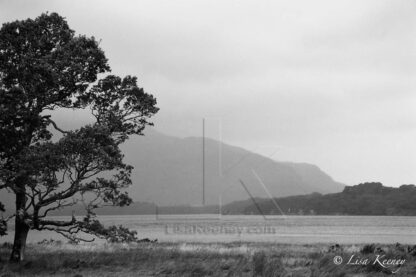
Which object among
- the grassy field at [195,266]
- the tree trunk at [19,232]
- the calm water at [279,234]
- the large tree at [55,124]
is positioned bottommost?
the calm water at [279,234]

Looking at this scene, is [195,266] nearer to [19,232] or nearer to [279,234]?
[19,232]

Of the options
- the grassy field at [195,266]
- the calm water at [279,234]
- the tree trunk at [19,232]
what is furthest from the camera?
the calm water at [279,234]

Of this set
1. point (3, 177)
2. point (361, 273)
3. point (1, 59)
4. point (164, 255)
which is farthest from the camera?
point (164, 255)

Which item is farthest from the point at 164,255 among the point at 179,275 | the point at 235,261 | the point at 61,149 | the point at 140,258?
the point at 61,149

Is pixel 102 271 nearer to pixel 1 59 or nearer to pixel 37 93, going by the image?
pixel 37 93

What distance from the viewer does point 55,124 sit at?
27766 millimetres

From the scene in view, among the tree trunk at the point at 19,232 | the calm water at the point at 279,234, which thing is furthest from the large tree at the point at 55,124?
the calm water at the point at 279,234

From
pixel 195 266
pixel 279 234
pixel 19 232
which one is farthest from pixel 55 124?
pixel 279 234

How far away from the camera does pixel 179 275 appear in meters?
22.6

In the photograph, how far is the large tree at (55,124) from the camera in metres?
24.0

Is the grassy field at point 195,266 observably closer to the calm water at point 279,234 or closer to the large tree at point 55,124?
the large tree at point 55,124

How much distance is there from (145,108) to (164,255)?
27.6 ft

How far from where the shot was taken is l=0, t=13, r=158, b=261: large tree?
2398 centimetres

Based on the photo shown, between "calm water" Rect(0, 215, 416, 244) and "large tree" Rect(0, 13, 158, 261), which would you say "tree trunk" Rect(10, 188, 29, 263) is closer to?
"large tree" Rect(0, 13, 158, 261)
